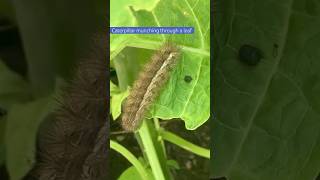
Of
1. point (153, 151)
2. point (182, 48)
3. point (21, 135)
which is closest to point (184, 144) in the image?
point (153, 151)

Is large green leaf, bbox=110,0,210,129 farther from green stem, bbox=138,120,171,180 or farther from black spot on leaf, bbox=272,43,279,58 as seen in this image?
black spot on leaf, bbox=272,43,279,58

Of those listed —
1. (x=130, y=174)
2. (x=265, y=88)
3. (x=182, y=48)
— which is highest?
(x=182, y=48)

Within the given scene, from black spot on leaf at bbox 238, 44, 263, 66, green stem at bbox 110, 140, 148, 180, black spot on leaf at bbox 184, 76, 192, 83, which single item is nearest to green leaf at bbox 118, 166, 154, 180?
green stem at bbox 110, 140, 148, 180

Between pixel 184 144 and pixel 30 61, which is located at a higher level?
pixel 30 61

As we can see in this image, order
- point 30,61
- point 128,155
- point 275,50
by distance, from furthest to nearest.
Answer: point 275,50 → point 30,61 → point 128,155

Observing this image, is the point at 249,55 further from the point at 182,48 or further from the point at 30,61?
the point at 30,61

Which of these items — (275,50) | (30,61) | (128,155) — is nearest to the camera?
(128,155)

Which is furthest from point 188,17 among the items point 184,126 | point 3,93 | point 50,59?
point 3,93

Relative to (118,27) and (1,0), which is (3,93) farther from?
(118,27)

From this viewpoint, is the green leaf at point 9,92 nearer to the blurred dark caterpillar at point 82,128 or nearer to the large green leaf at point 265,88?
the blurred dark caterpillar at point 82,128
